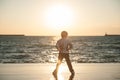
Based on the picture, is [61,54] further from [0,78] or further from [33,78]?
[0,78]

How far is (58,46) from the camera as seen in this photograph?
14453 mm

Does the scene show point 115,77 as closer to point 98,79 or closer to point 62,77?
point 98,79

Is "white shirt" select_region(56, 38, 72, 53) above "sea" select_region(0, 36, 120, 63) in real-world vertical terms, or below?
above

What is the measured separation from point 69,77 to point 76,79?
0.69 metres

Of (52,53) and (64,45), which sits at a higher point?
(64,45)

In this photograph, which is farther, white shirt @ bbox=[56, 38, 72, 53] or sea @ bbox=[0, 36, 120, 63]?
sea @ bbox=[0, 36, 120, 63]

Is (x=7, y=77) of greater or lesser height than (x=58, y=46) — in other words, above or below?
below

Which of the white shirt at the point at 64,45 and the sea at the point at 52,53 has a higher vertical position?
the white shirt at the point at 64,45

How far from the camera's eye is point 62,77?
14117 millimetres

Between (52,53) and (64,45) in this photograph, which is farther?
(52,53)

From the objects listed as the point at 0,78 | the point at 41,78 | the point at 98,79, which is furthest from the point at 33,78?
the point at 98,79

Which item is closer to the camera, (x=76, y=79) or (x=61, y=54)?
(x=76, y=79)

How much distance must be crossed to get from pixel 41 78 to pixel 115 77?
279cm

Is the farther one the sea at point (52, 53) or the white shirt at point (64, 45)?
the sea at point (52, 53)
